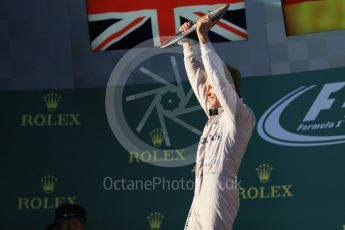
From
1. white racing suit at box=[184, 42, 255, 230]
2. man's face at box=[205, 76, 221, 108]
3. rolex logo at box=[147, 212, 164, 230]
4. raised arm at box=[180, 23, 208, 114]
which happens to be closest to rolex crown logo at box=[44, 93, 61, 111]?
rolex logo at box=[147, 212, 164, 230]

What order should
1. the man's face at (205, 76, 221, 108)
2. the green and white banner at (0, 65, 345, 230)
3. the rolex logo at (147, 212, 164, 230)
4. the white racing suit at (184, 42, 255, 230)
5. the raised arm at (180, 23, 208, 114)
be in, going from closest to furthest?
the white racing suit at (184, 42, 255, 230), the man's face at (205, 76, 221, 108), the raised arm at (180, 23, 208, 114), the green and white banner at (0, 65, 345, 230), the rolex logo at (147, 212, 164, 230)

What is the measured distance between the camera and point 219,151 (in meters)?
2.42

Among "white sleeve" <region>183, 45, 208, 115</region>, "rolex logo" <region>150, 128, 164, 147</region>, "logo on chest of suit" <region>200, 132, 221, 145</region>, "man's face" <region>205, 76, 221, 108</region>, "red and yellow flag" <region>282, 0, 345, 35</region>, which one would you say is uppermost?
→ "red and yellow flag" <region>282, 0, 345, 35</region>

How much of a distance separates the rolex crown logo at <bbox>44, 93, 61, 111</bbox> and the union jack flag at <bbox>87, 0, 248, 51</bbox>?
47 cm

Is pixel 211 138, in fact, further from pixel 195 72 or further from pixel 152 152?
pixel 152 152

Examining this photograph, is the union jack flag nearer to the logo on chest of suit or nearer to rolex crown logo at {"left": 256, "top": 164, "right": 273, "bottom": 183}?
rolex crown logo at {"left": 256, "top": 164, "right": 273, "bottom": 183}

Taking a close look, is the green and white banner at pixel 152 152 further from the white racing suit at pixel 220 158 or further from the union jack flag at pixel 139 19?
the white racing suit at pixel 220 158

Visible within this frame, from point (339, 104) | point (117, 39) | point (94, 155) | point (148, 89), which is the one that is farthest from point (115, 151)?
point (339, 104)

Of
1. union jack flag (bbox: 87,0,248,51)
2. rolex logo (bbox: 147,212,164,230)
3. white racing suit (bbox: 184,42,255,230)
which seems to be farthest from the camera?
union jack flag (bbox: 87,0,248,51)

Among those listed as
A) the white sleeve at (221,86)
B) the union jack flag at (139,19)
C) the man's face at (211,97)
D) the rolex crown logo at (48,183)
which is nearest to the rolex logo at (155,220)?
the rolex crown logo at (48,183)

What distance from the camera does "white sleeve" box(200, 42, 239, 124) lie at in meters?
2.37

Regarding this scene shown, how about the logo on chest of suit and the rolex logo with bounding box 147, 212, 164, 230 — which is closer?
the logo on chest of suit

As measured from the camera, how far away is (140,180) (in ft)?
15.9

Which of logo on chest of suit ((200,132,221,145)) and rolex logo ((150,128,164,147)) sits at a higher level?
logo on chest of suit ((200,132,221,145))
